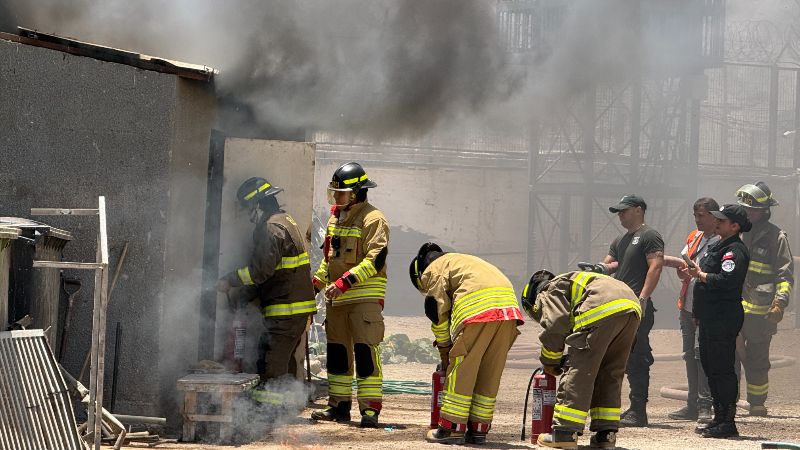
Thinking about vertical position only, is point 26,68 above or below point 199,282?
above

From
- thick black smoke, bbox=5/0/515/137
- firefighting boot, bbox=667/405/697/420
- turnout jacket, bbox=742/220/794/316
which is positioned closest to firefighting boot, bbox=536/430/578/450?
firefighting boot, bbox=667/405/697/420

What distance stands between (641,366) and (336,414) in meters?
2.59

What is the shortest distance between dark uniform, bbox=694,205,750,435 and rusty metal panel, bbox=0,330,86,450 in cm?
488

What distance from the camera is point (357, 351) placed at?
7949 mm

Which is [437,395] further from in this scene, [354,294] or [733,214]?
[733,214]

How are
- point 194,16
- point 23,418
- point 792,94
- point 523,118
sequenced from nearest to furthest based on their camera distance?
point 23,418 < point 194,16 < point 523,118 < point 792,94

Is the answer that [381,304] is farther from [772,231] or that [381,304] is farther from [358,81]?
[772,231]

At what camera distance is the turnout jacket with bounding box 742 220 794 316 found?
32.3 ft

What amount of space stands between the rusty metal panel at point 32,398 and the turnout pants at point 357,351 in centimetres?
258

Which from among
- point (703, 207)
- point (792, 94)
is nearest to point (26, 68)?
point (703, 207)

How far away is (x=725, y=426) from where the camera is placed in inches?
313

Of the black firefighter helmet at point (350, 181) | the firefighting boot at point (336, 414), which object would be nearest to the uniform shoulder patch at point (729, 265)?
the black firefighter helmet at point (350, 181)

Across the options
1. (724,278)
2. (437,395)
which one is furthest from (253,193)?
(724,278)

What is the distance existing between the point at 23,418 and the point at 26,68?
284 centimetres
